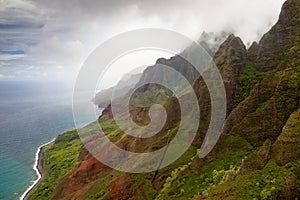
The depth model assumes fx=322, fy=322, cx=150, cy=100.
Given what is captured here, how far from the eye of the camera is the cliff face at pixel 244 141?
33344 mm

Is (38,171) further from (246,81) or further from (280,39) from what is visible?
(280,39)

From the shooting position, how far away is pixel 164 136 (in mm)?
58062

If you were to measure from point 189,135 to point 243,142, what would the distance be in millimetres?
10223

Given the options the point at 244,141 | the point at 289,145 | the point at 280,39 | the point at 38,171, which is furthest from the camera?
the point at 38,171

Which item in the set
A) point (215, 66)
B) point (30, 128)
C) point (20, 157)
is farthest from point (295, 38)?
point (30, 128)

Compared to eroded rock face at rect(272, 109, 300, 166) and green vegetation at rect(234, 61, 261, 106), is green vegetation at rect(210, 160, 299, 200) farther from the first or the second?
green vegetation at rect(234, 61, 261, 106)

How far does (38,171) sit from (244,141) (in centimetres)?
7662

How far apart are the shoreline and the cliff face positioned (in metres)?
23.7

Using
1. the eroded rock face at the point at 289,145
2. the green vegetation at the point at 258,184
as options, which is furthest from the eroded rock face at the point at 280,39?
the green vegetation at the point at 258,184

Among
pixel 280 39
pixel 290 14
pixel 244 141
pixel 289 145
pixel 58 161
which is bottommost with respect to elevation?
pixel 289 145

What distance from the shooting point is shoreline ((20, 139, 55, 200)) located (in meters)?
82.4

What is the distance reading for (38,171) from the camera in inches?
3984

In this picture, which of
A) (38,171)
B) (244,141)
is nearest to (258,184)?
(244,141)

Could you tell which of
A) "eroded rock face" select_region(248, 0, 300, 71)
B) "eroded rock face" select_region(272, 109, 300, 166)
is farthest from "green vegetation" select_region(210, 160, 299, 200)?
"eroded rock face" select_region(248, 0, 300, 71)
